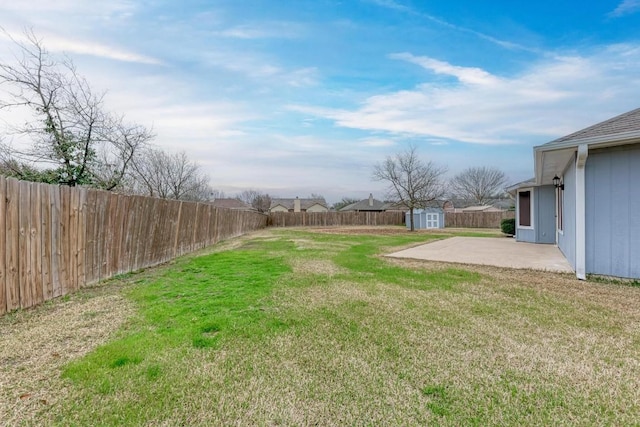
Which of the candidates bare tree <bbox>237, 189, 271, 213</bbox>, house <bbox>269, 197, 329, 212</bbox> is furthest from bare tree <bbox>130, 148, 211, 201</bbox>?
house <bbox>269, 197, 329, 212</bbox>

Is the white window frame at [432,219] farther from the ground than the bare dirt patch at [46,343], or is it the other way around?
the white window frame at [432,219]

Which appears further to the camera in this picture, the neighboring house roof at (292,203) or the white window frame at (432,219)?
the neighboring house roof at (292,203)

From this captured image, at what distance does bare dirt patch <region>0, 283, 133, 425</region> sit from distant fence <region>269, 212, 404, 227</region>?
91.6 ft

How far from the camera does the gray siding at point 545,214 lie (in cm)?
1123

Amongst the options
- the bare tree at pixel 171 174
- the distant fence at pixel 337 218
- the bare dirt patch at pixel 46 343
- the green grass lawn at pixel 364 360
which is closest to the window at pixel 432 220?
the distant fence at pixel 337 218

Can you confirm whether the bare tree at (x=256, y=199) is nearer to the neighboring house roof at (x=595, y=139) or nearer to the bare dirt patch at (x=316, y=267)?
the bare dirt patch at (x=316, y=267)

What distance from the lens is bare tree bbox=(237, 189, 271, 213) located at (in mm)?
59356

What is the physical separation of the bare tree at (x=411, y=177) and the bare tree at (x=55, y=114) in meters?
19.0

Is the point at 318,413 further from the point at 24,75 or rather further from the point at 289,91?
the point at 289,91

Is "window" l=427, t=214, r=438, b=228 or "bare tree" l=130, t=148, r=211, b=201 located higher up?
"bare tree" l=130, t=148, r=211, b=201

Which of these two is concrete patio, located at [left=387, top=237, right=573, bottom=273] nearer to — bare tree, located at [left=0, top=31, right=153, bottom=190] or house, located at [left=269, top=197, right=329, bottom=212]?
bare tree, located at [left=0, top=31, right=153, bottom=190]

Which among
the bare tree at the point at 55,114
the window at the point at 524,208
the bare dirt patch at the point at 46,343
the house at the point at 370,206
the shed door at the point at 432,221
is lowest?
the bare dirt patch at the point at 46,343

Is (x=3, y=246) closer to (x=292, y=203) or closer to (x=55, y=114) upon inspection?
(x=55, y=114)

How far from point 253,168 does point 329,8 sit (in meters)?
19.3
